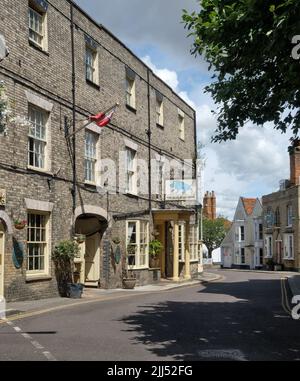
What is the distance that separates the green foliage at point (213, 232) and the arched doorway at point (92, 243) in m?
61.5

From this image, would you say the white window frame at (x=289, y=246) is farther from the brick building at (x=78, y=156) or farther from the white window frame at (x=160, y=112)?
the white window frame at (x=160, y=112)

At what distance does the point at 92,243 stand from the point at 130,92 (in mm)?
7509

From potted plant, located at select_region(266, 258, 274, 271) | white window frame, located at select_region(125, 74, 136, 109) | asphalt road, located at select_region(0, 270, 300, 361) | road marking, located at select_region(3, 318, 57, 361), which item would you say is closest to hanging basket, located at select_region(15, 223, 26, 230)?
asphalt road, located at select_region(0, 270, 300, 361)

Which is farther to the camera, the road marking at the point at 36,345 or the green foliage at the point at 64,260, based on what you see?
the green foliage at the point at 64,260

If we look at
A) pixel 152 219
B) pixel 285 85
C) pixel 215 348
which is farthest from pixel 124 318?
pixel 152 219

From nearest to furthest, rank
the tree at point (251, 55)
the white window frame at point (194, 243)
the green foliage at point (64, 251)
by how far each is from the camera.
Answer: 1. the tree at point (251, 55)
2. the green foliage at point (64, 251)
3. the white window frame at point (194, 243)

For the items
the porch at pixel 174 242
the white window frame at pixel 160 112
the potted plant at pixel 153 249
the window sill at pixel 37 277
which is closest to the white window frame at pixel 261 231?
the porch at pixel 174 242

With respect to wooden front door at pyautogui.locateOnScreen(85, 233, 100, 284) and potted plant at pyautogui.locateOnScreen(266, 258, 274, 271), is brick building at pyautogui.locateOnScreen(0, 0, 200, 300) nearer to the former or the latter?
wooden front door at pyautogui.locateOnScreen(85, 233, 100, 284)

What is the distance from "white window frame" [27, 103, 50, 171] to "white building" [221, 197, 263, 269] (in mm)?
45204

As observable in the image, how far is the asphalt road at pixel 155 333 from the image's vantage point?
335 inches

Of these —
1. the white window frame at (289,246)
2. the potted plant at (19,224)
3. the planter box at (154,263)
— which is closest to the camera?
the potted plant at (19,224)

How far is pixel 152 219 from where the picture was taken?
1053 inches

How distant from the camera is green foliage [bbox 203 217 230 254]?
83562 mm
